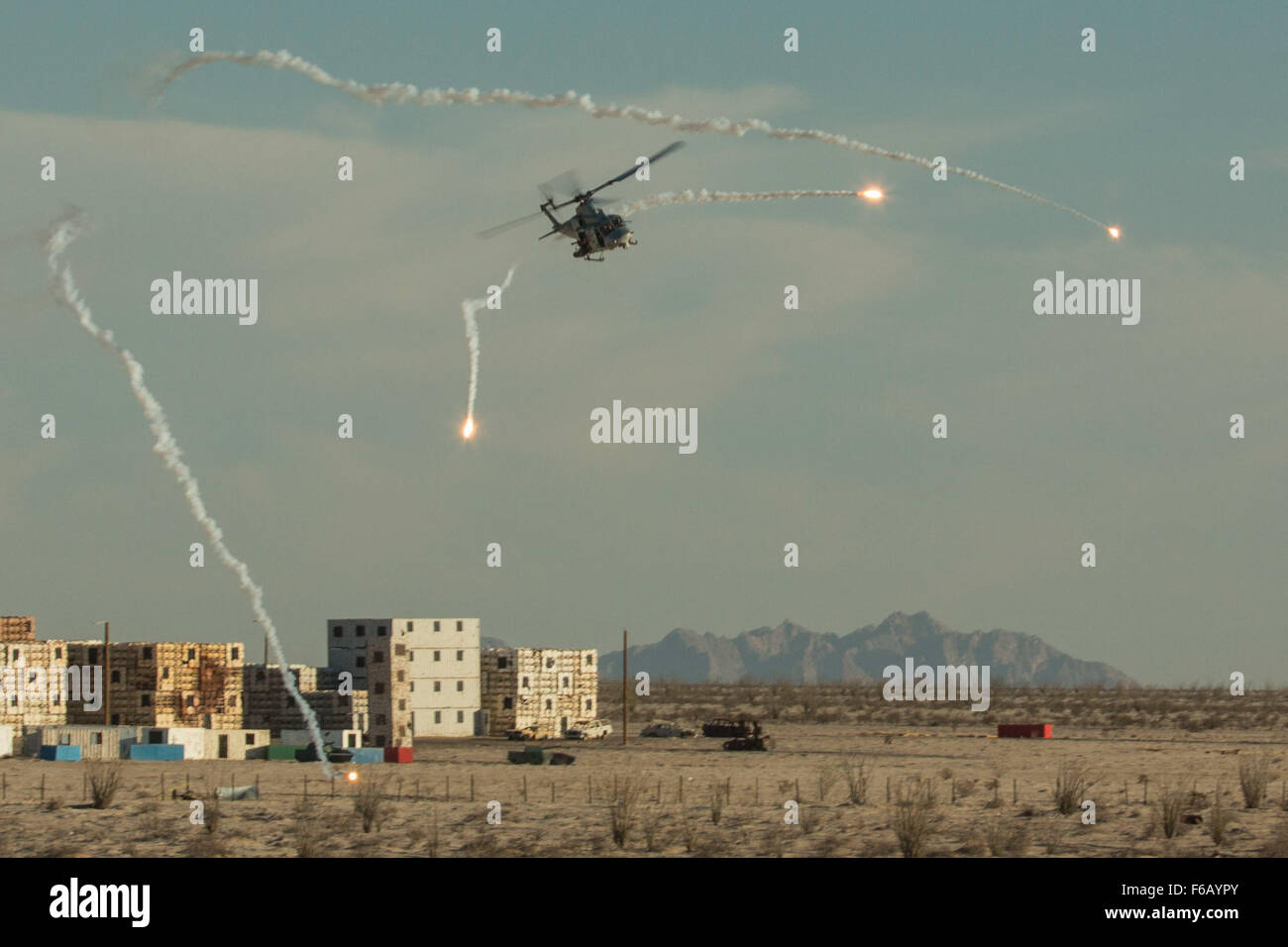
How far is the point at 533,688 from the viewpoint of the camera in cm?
11894

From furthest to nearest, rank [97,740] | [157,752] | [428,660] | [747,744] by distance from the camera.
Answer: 1. [428,660]
2. [747,744]
3. [97,740]
4. [157,752]

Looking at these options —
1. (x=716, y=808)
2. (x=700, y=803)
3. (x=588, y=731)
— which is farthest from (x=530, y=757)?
(x=588, y=731)

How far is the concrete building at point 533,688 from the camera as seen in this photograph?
117 m

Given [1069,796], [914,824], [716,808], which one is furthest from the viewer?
[1069,796]

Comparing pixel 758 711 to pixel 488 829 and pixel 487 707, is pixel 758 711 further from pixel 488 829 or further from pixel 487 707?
pixel 488 829

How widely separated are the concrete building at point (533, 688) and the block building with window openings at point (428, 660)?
1.25 m

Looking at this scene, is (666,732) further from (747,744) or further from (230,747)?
(230,747)

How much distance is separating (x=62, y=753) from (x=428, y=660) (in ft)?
111

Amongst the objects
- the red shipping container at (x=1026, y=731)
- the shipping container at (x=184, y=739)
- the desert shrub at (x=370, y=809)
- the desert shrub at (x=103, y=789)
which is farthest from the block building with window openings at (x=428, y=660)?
the desert shrub at (x=370, y=809)

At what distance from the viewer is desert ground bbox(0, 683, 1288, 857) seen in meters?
45.7

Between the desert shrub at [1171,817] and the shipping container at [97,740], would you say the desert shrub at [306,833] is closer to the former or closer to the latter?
the desert shrub at [1171,817]
